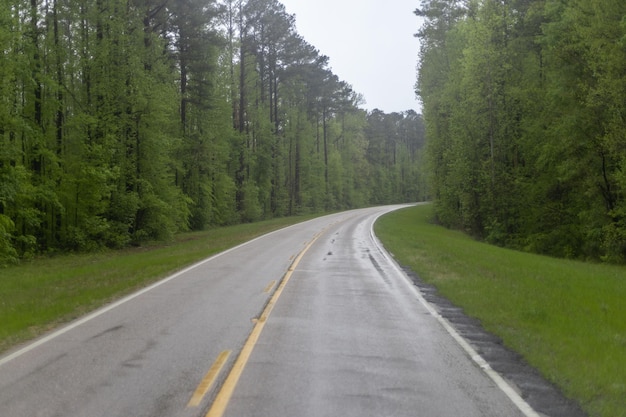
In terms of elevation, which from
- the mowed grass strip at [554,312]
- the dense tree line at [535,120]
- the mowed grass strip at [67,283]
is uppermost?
the dense tree line at [535,120]

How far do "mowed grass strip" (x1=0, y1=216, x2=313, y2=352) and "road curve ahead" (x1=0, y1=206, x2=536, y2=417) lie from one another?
24.2 inches

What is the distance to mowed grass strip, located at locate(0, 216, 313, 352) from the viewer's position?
31.6 ft

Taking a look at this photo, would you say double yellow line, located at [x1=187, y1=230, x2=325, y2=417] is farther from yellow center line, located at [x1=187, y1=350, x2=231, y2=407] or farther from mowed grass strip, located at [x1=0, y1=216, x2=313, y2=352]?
mowed grass strip, located at [x1=0, y1=216, x2=313, y2=352]

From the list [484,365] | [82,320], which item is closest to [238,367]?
[484,365]

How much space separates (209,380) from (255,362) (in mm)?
884

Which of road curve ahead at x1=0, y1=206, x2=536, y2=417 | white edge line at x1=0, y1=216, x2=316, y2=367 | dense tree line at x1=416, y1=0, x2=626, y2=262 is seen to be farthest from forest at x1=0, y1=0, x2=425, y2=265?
dense tree line at x1=416, y1=0, x2=626, y2=262

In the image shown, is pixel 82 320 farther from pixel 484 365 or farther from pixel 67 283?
pixel 484 365

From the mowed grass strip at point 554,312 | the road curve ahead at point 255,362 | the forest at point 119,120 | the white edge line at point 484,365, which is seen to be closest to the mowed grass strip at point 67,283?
the road curve ahead at point 255,362

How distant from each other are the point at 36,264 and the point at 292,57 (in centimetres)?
4261

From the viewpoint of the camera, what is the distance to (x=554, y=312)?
10102mm

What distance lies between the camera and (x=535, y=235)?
28891 mm

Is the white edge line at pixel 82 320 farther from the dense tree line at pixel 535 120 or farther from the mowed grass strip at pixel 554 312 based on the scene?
the dense tree line at pixel 535 120

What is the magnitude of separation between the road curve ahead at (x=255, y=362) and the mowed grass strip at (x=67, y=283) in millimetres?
615

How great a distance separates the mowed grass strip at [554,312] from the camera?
6.27 m
